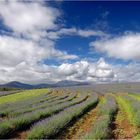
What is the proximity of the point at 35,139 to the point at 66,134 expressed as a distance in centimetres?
255

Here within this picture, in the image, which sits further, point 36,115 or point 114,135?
point 36,115

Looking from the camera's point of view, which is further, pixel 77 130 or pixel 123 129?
pixel 123 129

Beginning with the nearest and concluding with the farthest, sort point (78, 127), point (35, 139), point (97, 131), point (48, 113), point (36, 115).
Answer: point (35, 139), point (97, 131), point (78, 127), point (36, 115), point (48, 113)

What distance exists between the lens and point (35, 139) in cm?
939

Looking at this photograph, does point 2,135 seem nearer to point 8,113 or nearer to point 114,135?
point 114,135

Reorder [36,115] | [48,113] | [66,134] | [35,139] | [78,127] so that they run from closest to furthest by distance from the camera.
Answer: [35,139] → [66,134] → [78,127] → [36,115] → [48,113]

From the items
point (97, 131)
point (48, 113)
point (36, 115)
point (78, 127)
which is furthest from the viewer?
point (48, 113)

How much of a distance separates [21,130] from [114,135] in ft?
13.1

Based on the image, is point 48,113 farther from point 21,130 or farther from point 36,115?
point 21,130

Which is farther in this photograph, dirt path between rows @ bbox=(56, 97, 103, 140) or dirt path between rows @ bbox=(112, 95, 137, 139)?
dirt path between rows @ bbox=(112, 95, 137, 139)

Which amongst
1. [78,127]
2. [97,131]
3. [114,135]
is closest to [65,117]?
[78,127]

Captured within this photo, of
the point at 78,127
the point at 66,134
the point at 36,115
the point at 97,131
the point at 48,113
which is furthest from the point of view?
the point at 48,113

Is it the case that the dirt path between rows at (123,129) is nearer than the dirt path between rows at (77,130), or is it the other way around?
the dirt path between rows at (77,130)

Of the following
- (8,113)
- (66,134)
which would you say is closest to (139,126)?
(66,134)
